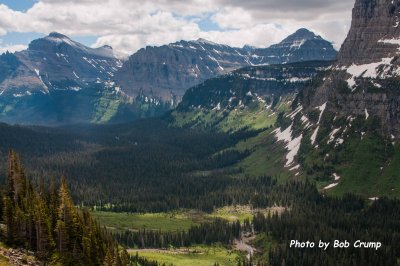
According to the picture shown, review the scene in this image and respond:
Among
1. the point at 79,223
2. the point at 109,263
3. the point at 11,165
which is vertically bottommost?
the point at 109,263

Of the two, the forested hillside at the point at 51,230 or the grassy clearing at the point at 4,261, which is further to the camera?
the forested hillside at the point at 51,230

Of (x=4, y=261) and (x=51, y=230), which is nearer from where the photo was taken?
(x=4, y=261)

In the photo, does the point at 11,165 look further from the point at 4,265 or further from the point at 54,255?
the point at 4,265

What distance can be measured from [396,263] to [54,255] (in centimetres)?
13440

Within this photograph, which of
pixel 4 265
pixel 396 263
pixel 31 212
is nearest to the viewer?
pixel 4 265

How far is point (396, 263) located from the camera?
7195 inches

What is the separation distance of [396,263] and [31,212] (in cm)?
13849

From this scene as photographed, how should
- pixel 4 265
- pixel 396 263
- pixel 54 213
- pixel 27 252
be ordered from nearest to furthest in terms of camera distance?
pixel 4 265
pixel 27 252
pixel 54 213
pixel 396 263

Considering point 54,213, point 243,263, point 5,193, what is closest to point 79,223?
point 54,213

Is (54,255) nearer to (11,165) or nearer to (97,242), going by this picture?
(97,242)

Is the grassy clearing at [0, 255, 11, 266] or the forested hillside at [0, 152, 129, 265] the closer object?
the grassy clearing at [0, 255, 11, 266]

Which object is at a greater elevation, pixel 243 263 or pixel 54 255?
pixel 54 255

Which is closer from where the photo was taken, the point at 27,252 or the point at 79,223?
the point at 27,252

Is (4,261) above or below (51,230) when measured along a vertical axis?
below
